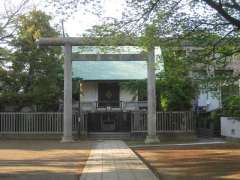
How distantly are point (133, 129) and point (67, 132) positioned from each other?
5.83m

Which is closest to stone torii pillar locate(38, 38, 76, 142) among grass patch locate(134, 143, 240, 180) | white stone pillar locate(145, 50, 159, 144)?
white stone pillar locate(145, 50, 159, 144)

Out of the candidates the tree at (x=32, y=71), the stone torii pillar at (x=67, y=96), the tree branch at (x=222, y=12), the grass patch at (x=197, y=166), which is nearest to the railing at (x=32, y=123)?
the tree at (x=32, y=71)

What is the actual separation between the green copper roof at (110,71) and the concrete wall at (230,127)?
1137cm

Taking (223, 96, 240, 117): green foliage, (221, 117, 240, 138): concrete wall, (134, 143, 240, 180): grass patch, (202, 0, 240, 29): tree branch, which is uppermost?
(202, 0, 240, 29): tree branch

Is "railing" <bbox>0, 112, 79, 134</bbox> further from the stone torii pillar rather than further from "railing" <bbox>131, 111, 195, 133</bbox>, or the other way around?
"railing" <bbox>131, 111, 195, 133</bbox>

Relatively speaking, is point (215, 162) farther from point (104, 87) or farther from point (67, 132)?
point (104, 87)

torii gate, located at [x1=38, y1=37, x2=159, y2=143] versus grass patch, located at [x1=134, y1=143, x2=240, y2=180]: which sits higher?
torii gate, located at [x1=38, y1=37, x2=159, y2=143]

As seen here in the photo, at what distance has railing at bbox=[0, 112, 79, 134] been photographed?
42184mm

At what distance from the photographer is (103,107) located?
159 feet

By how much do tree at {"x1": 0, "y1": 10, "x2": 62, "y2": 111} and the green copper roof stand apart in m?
3.48

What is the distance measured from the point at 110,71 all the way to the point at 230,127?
16.4 m

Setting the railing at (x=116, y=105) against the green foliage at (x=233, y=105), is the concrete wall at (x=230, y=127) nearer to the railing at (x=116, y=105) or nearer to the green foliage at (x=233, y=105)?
the green foliage at (x=233, y=105)

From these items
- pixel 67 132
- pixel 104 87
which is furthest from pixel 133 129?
pixel 104 87

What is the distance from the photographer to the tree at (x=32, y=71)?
4409 centimetres
